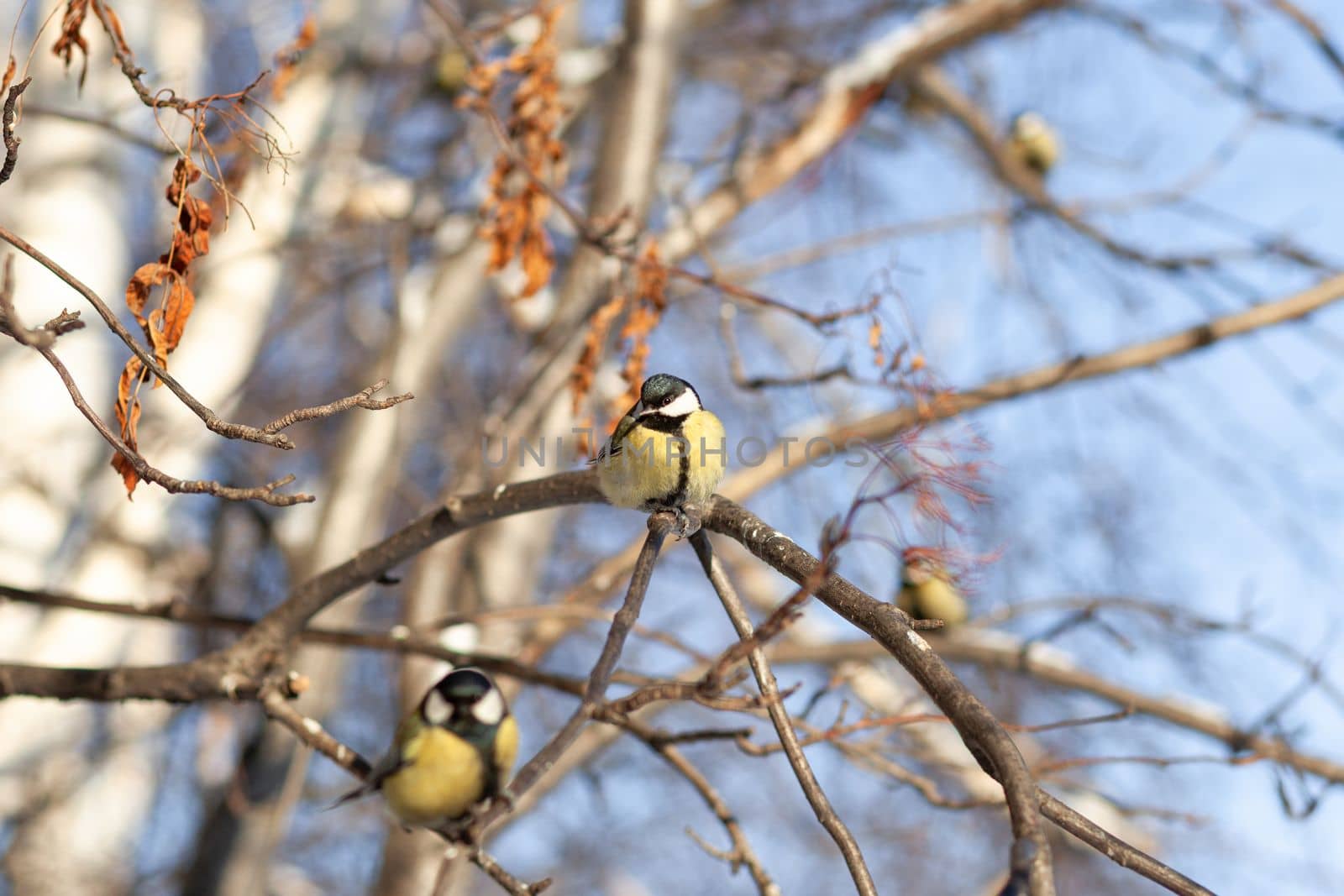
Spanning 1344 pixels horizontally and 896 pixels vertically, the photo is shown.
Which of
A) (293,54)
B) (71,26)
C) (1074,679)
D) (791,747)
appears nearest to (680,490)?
(791,747)

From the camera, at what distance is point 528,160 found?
2121 mm

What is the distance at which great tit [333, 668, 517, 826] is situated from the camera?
1258 mm

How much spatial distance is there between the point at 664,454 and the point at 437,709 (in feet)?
1.40

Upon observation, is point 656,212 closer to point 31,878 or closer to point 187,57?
point 187,57

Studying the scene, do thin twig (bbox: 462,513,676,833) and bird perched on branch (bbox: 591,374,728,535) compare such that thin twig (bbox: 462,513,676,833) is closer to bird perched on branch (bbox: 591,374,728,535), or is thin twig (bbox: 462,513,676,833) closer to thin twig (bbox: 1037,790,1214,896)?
bird perched on branch (bbox: 591,374,728,535)

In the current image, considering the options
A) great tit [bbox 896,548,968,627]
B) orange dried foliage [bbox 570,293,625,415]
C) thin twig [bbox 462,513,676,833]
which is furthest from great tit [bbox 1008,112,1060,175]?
thin twig [bbox 462,513,676,833]

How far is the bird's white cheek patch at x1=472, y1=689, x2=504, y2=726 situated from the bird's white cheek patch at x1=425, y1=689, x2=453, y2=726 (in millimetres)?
34

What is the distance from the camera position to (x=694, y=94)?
21.0 ft

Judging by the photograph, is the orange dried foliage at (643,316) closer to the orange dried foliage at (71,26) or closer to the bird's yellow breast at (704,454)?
the bird's yellow breast at (704,454)

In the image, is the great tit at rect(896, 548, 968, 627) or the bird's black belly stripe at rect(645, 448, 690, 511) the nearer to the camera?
the bird's black belly stripe at rect(645, 448, 690, 511)

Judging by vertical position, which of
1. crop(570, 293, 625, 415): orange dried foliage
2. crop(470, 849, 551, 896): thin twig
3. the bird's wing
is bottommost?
crop(470, 849, 551, 896): thin twig

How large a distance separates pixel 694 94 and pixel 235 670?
213 inches

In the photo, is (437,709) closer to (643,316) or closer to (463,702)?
(463,702)

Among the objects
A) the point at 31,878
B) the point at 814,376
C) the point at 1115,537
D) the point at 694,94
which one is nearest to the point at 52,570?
the point at 31,878
